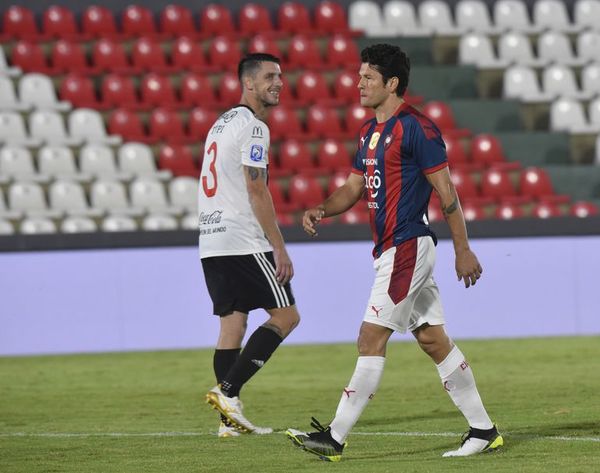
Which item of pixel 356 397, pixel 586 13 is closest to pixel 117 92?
pixel 586 13

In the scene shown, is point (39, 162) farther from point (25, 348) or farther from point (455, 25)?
point (455, 25)

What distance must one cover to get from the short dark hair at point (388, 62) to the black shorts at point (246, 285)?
150 centimetres

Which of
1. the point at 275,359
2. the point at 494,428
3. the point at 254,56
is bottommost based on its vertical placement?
the point at 275,359

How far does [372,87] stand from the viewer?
6355 mm

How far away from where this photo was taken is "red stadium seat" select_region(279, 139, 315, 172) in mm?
16219

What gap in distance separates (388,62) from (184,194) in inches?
357

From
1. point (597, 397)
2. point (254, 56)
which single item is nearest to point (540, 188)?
point (597, 397)

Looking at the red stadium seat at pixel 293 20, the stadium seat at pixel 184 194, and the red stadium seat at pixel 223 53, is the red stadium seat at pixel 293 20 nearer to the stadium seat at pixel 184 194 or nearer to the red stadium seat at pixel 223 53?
the red stadium seat at pixel 223 53

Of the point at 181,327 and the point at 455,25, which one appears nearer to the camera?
the point at 181,327

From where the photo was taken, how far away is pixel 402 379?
34.2 ft

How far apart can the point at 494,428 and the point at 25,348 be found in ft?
24.7

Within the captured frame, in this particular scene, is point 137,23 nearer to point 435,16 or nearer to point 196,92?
point 196,92

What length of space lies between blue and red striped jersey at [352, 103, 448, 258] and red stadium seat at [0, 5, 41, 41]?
40.1 ft

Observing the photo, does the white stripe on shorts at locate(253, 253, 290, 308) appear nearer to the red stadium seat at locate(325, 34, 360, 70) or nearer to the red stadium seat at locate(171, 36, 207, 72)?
the red stadium seat at locate(171, 36, 207, 72)
